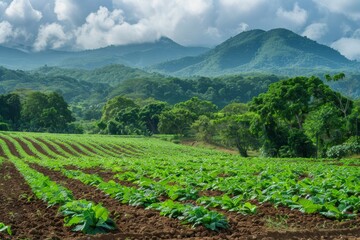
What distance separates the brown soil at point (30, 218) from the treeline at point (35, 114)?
9126cm

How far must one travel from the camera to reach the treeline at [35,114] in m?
101

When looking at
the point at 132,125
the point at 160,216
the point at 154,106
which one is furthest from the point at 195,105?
the point at 160,216

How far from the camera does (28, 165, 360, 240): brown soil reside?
7.79 metres

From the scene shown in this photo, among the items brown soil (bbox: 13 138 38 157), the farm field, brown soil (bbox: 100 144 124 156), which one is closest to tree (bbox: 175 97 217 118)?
brown soil (bbox: 100 144 124 156)

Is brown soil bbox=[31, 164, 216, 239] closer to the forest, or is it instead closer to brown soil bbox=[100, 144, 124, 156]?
the forest

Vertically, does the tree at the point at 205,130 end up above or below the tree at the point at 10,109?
below

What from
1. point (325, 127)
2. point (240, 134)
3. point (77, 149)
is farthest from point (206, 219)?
point (240, 134)

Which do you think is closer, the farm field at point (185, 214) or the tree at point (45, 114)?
the farm field at point (185, 214)

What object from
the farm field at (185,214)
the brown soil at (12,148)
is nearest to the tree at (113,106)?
the brown soil at (12,148)

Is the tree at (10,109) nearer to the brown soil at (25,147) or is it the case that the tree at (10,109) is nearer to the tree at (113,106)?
the tree at (113,106)

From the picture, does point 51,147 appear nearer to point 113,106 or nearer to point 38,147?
point 38,147

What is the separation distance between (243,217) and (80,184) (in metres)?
9.06

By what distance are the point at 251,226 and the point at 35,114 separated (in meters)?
103

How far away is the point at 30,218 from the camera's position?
9.63 meters
